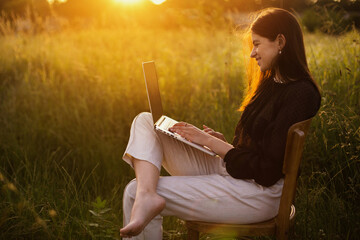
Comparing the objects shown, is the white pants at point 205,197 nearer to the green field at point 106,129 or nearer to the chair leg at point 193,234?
the chair leg at point 193,234

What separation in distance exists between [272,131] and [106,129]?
2234 mm

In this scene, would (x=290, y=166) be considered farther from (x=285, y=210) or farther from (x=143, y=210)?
(x=143, y=210)

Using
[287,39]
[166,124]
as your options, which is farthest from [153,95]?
[287,39]

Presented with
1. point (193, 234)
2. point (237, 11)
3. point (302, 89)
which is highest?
point (237, 11)

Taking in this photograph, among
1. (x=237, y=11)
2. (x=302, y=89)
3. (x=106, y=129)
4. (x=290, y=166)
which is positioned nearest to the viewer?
(x=290, y=166)

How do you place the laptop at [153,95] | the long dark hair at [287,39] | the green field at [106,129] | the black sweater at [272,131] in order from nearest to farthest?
the black sweater at [272,131] → the long dark hair at [287,39] → the laptop at [153,95] → the green field at [106,129]

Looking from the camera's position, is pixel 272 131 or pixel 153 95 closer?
pixel 272 131

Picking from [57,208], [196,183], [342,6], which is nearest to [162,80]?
[342,6]

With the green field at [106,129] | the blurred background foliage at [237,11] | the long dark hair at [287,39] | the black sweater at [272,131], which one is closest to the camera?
the black sweater at [272,131]

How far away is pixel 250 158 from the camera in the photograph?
1613mm

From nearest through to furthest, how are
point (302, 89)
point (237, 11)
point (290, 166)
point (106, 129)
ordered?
point (290, 166) < point (302, 89) < point (106, 129) < point (237, 11)

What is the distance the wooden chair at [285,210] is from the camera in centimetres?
139

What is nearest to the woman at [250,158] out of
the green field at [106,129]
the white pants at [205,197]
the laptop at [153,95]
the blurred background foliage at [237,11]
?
the white pants at [205,197]

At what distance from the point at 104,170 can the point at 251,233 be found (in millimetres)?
1821
